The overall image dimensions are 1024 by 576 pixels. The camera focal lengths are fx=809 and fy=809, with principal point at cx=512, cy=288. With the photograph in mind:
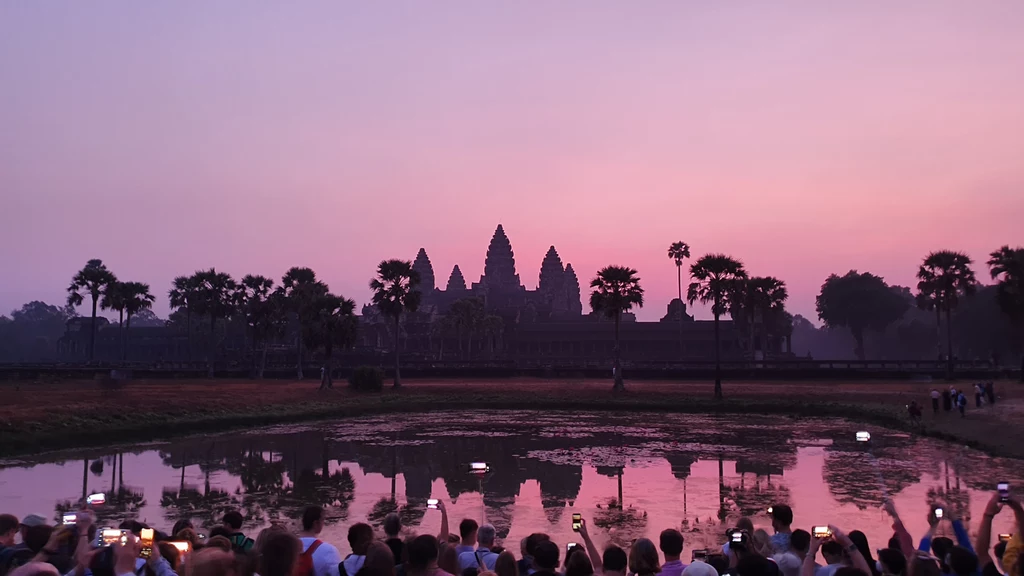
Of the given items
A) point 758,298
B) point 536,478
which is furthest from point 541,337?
point 536,478

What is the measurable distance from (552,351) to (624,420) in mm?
58578

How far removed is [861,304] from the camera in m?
98.2

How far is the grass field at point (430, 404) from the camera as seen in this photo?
29.9m

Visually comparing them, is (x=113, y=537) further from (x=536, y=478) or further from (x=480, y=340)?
(x=480, y=340)

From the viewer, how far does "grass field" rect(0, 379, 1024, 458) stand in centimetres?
2994

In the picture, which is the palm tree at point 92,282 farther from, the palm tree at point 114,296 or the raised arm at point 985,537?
the raised arm at point 985,537

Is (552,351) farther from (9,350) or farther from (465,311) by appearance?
(9,350)

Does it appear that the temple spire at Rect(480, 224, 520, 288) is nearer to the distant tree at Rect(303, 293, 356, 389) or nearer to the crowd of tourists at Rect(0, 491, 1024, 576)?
the distant tree at Rect(303, 293, 356, 389)

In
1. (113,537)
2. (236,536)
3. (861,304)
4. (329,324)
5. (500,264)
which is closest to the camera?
(113,537)

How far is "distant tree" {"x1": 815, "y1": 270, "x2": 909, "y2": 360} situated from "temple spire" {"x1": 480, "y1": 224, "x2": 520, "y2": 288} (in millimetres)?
56307

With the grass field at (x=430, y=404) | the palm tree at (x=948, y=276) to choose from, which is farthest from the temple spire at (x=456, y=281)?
the palm tree at (x=948, y=276)

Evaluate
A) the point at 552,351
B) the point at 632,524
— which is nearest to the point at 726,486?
the point at 632,524

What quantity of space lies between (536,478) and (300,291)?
49666mm

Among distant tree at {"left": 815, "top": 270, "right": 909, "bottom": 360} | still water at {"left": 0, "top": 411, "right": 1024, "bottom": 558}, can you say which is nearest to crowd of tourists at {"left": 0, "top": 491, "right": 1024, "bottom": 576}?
still water at {"left": 0, "top": 411, "right": 1024, "bottom": 558}
